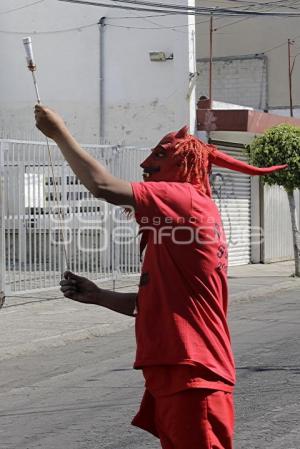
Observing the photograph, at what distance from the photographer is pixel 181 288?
3.33m

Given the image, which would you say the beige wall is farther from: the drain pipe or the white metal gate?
the white metal gate

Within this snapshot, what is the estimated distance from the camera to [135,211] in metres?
3.21

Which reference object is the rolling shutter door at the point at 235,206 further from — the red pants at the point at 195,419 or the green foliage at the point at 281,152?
the red pants at the point at 195,419

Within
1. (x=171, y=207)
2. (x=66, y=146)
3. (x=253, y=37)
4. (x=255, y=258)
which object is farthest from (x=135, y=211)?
(x=253, y=37)

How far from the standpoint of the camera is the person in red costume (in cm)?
327

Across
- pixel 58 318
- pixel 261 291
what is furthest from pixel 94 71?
pixel 58 318

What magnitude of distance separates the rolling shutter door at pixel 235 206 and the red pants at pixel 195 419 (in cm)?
1756

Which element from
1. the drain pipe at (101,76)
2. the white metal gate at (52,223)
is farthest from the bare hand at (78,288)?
the drain pipe at (101,76)

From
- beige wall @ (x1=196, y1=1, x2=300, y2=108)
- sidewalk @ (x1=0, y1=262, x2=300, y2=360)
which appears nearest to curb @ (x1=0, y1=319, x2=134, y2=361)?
sidewalk @ (x1=0, y1=262, x2=300, y2=360)

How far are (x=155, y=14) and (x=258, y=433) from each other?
15.9m

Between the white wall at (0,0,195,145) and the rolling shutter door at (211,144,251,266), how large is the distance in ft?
6.02

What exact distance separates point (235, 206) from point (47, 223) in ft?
27.4

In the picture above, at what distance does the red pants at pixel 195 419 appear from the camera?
326 centimetres

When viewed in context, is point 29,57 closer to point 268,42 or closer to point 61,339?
point 61,339
